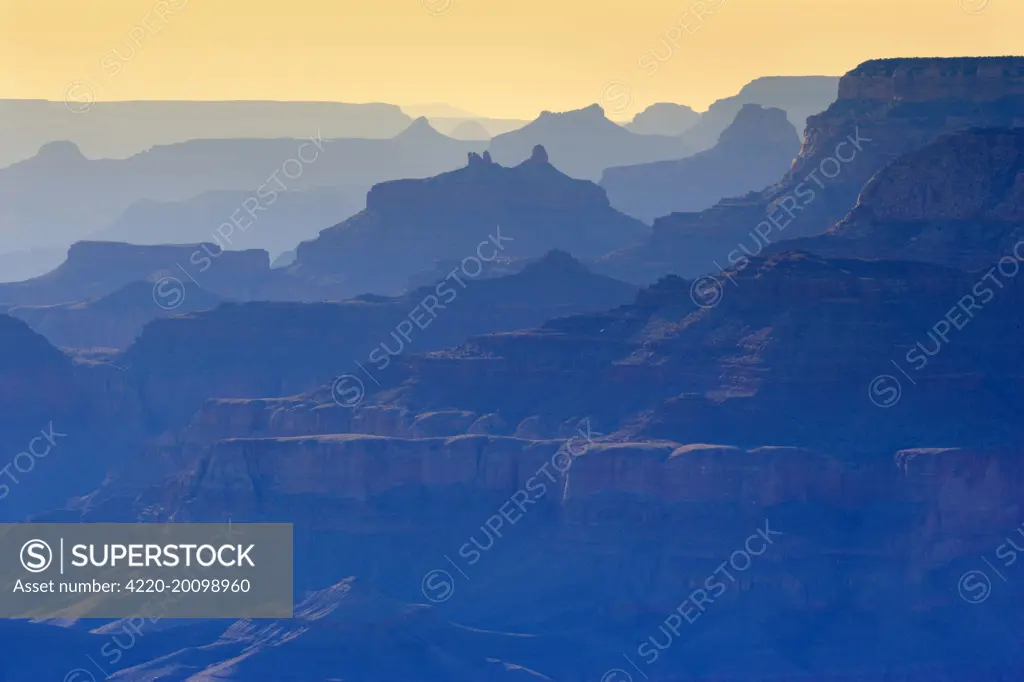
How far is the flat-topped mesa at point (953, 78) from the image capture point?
16012 centimetres

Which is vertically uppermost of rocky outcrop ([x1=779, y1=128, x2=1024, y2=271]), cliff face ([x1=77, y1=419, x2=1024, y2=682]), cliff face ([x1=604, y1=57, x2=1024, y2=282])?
cliff face ([x1=604, y1=57, x2=1024, y2=282])

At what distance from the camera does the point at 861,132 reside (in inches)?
6462

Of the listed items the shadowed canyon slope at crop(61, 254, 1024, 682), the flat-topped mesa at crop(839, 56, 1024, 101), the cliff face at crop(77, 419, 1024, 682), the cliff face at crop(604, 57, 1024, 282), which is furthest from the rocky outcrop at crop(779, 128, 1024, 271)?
the flat-topped mesa at crop(839, 56, 1024, 101)

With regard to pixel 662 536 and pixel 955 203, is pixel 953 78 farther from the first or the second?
pixel 662 536

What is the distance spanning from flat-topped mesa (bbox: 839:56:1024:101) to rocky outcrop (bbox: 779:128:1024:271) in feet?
68.6

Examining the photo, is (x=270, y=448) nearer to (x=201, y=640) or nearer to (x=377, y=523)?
(x=377, y=523)

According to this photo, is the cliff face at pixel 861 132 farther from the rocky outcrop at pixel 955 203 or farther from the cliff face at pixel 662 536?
the cliff face at pixel 662 536

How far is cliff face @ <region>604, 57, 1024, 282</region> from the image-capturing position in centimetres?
16025

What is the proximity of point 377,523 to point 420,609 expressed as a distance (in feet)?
43.6

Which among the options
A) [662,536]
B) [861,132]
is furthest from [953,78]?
[662,536]

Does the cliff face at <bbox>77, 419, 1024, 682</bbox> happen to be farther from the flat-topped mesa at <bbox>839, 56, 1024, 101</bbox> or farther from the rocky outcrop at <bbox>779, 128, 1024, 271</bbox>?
the flat-topped mesa at <bbox>839, 56, 1024, 101</bbox>

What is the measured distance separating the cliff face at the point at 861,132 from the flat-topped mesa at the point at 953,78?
48 mm

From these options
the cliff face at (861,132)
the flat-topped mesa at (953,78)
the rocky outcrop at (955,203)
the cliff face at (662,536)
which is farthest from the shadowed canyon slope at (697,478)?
the flat-topped mesa at (953,78)

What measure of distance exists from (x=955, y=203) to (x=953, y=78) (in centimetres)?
2458
